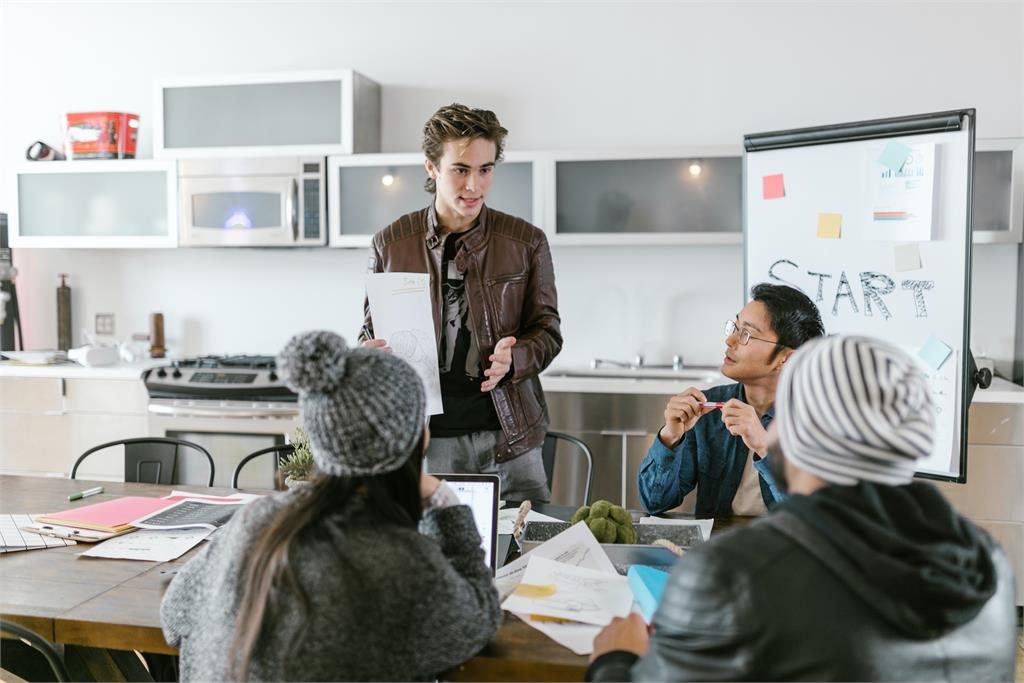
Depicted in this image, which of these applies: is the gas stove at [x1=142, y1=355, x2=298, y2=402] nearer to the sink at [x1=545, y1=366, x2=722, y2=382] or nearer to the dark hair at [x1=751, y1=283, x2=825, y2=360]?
the sink at [x1=545, y1=366, x2=722, y2=382]

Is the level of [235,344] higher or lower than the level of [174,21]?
lower

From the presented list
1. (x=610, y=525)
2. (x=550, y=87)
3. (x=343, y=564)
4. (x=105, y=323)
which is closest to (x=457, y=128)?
(x=610, y=525)

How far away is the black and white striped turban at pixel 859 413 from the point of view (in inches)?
38.9

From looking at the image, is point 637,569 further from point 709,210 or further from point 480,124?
point 709,210

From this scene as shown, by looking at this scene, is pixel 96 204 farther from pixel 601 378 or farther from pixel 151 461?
pixel 601 378

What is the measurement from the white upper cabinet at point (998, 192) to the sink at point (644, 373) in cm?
115

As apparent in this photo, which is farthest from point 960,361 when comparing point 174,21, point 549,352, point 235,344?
point 174,21

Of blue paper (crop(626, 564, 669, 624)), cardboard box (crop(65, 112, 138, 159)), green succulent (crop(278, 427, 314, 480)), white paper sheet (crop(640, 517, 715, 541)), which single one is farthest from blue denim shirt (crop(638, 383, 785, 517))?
cardboard box (crop(65, 112, 138, 159))

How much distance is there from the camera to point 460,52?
13.5ft

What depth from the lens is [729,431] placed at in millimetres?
1954

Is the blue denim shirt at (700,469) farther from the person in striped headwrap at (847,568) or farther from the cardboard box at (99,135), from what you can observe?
the cardboard box at (99,135)

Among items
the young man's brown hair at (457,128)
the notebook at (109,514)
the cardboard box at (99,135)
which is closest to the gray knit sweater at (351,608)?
the notebook at (109,514)

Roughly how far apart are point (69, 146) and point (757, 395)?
362cm

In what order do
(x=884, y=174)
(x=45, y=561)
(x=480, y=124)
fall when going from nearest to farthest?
(x=45, y=561)
(x=480, y=124)
(x=884, y=174)
